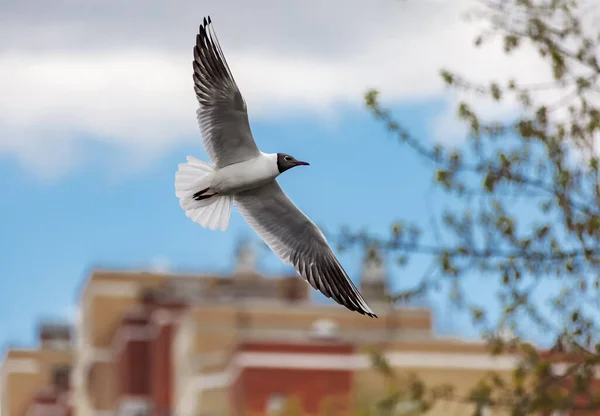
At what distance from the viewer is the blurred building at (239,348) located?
151ft

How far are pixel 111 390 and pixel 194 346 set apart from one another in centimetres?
1882

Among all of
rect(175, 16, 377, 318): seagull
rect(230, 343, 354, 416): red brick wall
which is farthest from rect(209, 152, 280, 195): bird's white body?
rect(230, 343, 354, 416): red brick wall

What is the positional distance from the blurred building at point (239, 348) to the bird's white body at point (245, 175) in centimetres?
2922

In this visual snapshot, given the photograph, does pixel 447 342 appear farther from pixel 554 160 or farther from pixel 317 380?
pixel 554 160

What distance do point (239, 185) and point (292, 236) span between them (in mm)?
1563

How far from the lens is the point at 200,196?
11586 millimetres

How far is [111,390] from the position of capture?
6938 cm

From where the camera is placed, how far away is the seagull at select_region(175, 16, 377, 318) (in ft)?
37.7

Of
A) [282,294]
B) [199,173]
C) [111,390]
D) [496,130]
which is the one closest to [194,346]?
[282,294]

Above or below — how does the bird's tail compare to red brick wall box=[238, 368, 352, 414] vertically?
above

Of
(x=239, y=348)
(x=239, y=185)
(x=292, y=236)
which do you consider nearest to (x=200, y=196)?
(x=239, y=185)

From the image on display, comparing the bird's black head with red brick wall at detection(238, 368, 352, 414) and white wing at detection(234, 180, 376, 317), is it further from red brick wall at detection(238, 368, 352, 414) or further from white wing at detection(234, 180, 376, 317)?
red brick wall at detection(238, 368, 352, 414)

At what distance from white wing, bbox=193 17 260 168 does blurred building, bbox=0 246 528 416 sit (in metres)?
28.9

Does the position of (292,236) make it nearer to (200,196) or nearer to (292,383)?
(200,196)
